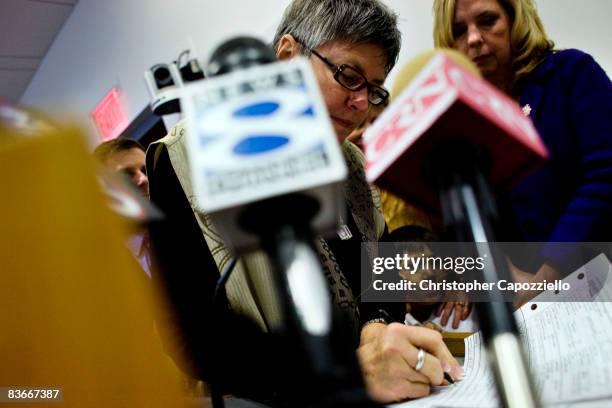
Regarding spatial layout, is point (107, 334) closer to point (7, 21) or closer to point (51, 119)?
point (51, 119)

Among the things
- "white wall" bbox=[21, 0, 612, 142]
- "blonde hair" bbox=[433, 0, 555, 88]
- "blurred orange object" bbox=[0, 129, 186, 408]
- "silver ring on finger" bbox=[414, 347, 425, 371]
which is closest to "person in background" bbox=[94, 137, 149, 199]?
"white wall" bbox=[21, 0, 612, 142]

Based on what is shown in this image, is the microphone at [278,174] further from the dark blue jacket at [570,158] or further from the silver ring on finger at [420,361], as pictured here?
the dark blue jacket at [570,158]

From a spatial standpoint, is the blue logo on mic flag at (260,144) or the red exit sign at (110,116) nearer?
the blue logo on mic flag at (260,144)

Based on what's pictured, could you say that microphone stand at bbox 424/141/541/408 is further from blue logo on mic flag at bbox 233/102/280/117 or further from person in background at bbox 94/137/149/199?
person in background at bbox 94/137/149/199

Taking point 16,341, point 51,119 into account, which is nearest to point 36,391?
point 16,341

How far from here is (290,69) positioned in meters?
0.21

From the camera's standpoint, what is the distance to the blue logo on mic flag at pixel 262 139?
7.5 inches

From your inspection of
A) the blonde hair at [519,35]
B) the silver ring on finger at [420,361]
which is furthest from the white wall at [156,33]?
the silver ring on finger at [420,361]

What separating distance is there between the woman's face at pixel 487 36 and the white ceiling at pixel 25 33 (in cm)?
266

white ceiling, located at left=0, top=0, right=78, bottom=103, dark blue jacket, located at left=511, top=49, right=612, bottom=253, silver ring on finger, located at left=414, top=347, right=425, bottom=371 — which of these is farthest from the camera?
white ceiling, located at left=0, top=0, right=78, bottom=103

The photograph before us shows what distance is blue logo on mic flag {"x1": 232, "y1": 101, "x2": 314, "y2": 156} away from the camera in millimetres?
192

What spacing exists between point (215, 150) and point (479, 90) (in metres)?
0.13

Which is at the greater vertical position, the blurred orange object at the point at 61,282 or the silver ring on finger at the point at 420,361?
the blurred orange object at the point at 61,282

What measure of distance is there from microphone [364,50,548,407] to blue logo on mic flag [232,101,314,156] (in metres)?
0.06
